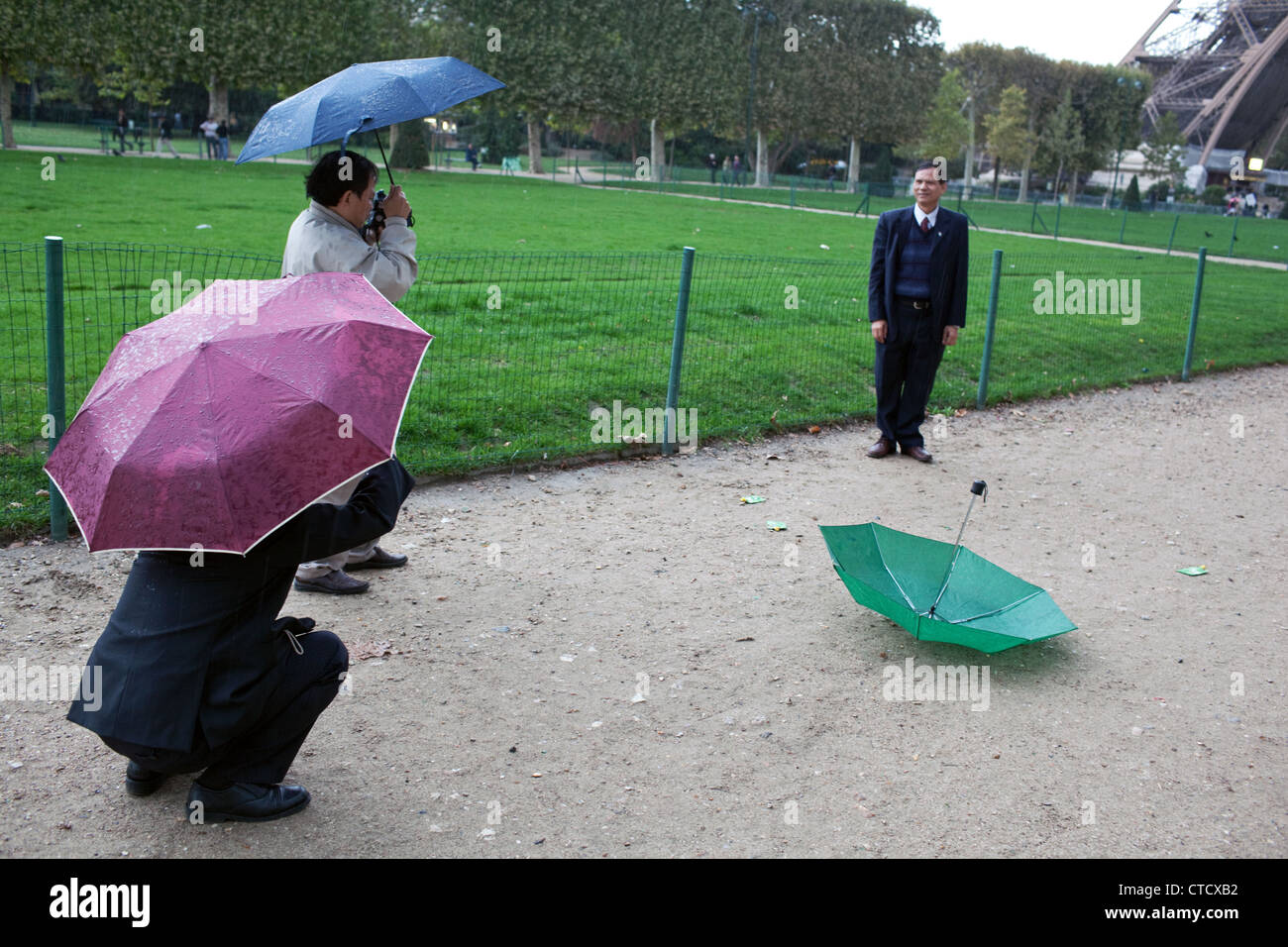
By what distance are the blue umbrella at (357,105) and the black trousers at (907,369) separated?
13.2ft

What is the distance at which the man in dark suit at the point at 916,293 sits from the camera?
25.8 feet

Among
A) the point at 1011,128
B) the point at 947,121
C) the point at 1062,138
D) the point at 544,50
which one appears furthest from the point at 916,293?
the point at 1062,138

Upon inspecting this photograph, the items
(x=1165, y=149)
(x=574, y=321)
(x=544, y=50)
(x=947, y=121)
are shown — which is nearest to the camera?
(x=574, y=321)

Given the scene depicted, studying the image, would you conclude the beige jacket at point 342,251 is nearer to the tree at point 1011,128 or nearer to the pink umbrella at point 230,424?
the pink umbrella at point 230,424

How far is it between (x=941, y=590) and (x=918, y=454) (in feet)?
10.7

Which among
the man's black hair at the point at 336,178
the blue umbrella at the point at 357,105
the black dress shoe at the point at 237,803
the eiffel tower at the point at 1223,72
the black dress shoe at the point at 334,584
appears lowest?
the black dress shoe at the point at 237,803

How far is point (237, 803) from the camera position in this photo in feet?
11.0

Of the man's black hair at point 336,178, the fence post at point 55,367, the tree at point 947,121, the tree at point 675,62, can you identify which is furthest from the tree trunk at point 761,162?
the man's black hair at point 336,178

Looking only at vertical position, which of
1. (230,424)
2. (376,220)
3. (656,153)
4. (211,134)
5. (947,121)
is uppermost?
(947,121)

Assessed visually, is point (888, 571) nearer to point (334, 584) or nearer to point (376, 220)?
point (334, 584)

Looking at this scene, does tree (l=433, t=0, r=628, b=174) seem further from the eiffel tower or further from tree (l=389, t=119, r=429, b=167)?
the eiffel tower

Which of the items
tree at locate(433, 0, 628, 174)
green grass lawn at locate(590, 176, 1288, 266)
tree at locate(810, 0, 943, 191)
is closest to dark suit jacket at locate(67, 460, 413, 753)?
green grass lawn at locate(590, 176, 1288, 266)

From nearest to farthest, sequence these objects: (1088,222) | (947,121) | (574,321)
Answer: (574,321) → (1088,222) → (947,121)

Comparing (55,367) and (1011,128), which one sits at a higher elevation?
(1011,128)
